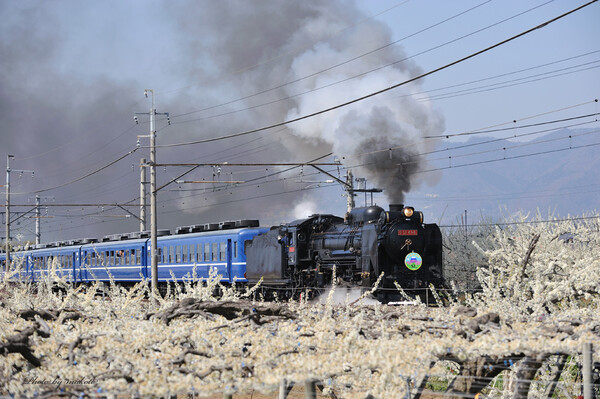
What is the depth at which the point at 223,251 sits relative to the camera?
32281 millimetres

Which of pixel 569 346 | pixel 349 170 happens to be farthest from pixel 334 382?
pixel 349 170

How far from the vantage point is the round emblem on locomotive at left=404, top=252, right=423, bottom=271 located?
23484mm

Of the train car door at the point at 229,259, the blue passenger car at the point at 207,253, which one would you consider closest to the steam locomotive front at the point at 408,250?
the blue passenger car at the point at 207,253

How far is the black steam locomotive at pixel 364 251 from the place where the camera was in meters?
23.2

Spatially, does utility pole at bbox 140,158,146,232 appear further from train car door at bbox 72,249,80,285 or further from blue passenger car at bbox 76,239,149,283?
train car door at bbox 72,249,80,285

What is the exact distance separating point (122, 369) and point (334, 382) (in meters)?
2.87

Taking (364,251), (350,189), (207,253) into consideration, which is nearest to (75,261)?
(207,253)

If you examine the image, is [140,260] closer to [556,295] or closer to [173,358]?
[556,295]

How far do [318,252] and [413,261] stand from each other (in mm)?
3659

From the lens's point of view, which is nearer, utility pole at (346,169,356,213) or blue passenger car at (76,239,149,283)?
utility pole at (346,169,356,213)

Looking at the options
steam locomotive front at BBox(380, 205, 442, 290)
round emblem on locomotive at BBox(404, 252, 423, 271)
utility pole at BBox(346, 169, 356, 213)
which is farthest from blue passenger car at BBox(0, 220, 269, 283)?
round emblem on locomotive at BBox(404, 252, 423, 271)

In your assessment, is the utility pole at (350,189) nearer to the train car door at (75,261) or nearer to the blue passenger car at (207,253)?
the blue passenger car at (207,253)

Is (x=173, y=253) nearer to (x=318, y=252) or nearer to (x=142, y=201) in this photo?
(x=142, y=201)

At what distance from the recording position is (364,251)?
922 inches
